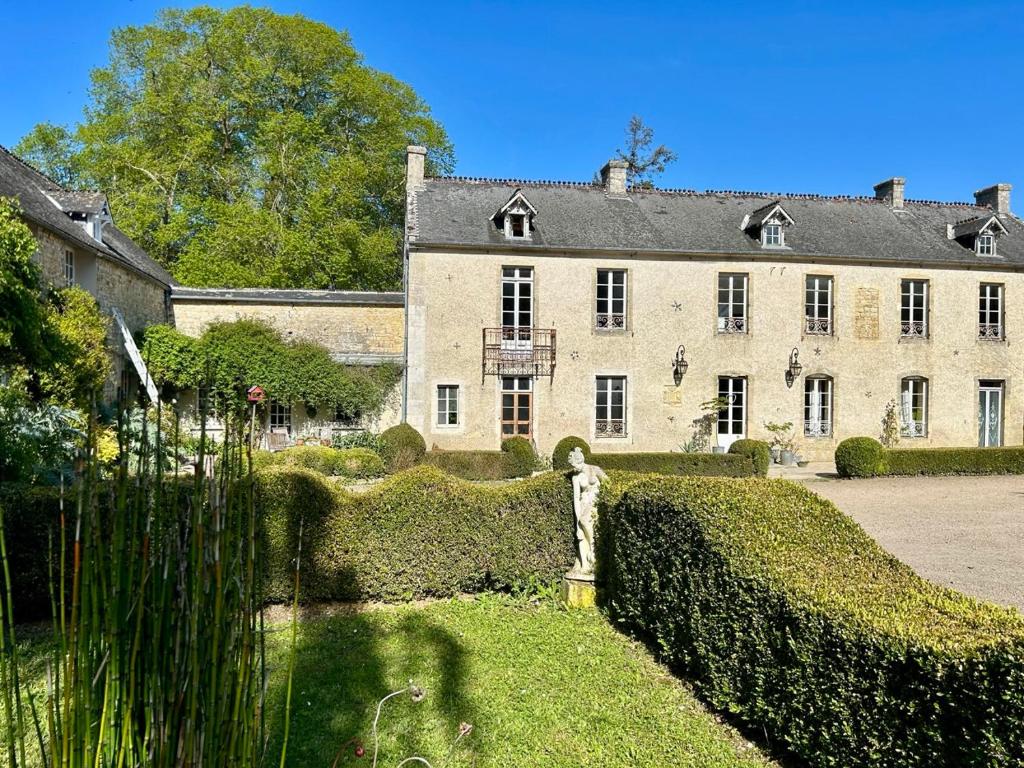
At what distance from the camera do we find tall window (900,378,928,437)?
18.7 metres

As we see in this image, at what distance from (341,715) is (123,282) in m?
16.3

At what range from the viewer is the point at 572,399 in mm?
17516

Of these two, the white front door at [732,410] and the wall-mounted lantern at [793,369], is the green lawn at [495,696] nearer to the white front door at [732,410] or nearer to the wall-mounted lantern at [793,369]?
the white front door at [732,410]

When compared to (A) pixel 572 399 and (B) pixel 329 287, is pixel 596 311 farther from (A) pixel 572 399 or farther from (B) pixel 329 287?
(B) pixel 329 287

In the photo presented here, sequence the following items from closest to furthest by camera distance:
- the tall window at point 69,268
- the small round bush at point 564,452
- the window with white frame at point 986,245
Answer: the tall window at point 69,268 < the small round bush at point 564,452 < the window with white frame at point 986,245

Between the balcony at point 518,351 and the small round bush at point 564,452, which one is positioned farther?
the balcony at point 518,351

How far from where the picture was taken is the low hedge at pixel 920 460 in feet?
49.8

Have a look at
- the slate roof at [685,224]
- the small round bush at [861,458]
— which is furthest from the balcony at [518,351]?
the small round bush at [861,458]

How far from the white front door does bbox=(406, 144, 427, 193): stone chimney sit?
10.3m

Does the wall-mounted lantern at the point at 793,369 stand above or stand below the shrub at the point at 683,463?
above

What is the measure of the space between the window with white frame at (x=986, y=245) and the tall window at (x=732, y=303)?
24.0 feet

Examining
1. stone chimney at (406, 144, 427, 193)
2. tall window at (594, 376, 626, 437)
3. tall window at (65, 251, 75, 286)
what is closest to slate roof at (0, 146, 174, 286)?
tall window at (65, 251, 75, 286)

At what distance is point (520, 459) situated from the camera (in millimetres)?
14922

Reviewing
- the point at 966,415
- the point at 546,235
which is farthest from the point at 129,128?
the point at 966,415
